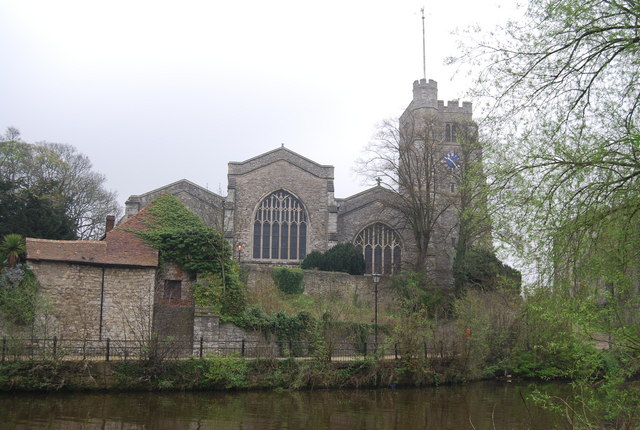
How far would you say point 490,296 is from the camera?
2531 centimetres

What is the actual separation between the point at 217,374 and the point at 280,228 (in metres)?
18.4

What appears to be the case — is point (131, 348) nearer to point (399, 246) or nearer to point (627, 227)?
point (627, 227)

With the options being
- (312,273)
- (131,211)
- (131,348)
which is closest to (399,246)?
(312,273)

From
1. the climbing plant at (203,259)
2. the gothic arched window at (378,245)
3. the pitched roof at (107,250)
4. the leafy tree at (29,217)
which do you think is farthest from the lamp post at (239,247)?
the pitched roof at (107,250)

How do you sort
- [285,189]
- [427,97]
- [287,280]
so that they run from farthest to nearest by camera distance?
[427,97] → [285,189] → [287,280]

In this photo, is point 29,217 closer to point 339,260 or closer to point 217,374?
point 217,374

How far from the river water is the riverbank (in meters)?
0.31

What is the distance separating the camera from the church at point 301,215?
1367 inches

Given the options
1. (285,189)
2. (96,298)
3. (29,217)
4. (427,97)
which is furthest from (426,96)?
(96,298)

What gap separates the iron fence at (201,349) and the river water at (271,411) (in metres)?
1.17

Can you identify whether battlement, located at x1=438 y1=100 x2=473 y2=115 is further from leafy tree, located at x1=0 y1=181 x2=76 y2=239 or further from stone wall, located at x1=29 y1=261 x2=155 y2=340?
stone wall, located at x1=29 y1=261 x2=155 y2=340

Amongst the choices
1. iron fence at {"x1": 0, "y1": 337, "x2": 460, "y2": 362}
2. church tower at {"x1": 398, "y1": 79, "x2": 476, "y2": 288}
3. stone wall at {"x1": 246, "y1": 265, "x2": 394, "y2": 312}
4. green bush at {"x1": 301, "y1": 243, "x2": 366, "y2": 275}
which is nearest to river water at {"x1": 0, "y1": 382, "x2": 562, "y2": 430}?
iron fence at {"x1": 0, "y1": 337, "x2": 460, "y2": 362}

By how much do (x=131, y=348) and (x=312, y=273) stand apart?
45.7ft

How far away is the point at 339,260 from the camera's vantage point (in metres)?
32.1
